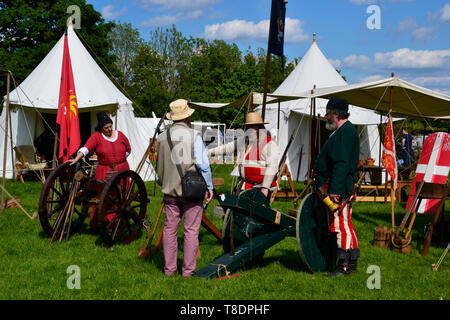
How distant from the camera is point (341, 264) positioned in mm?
4152

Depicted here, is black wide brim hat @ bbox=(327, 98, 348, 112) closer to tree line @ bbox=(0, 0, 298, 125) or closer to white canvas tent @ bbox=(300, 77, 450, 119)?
white canvas tent @ bbox=(300, 77, 450, 119)

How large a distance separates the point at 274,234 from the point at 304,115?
924 cm

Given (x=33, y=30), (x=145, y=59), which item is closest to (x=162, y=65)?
(x=145, y=59)

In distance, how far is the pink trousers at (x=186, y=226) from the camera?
13.0 ft

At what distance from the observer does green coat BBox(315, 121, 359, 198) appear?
3.96 metres

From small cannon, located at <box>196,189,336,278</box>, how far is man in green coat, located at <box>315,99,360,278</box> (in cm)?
13

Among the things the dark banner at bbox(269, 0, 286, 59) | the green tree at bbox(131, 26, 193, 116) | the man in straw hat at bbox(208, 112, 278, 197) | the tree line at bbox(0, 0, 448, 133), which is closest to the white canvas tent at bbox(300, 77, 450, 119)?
the dark banner at bbox(269, 0, 286, 59)

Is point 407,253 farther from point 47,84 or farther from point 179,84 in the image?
point 179,84

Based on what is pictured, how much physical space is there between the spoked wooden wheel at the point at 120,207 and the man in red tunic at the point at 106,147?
1.32 ft

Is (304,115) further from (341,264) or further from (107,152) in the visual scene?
(341,264)

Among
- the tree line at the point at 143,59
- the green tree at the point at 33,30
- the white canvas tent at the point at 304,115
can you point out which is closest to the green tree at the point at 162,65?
the tree line at the point at 143,59
